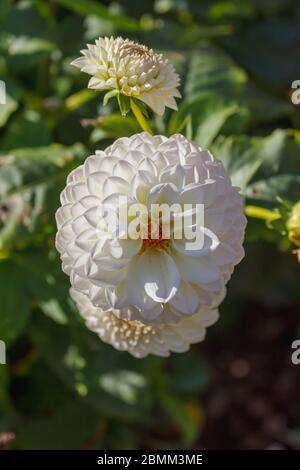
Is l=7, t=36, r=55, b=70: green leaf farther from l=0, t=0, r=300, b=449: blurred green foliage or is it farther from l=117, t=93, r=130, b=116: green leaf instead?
l=117, t=93, r=130, b=116: green leaf

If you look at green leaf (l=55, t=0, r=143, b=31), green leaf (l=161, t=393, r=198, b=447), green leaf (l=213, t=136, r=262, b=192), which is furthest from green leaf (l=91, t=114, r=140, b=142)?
green leaf (l=161, t=393, r=198, b=447)

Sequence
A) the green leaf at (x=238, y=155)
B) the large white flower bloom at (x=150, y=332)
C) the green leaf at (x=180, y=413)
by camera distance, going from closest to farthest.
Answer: the large white flower bloom at (x=150, y=332)
the green leaf at (x=238, y=155)
the green leaf at (x=180, y=413)

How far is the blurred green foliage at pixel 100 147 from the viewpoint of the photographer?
3.45 ft

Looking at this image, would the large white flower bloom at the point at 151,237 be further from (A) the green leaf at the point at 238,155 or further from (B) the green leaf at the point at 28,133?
(B) the green leaf at the point at 28,133

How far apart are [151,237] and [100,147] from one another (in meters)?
0.39

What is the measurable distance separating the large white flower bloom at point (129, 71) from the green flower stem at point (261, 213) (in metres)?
0.20

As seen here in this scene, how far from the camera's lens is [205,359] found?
5.75ft

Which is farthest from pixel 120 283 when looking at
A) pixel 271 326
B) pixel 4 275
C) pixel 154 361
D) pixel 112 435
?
pixel 271 326

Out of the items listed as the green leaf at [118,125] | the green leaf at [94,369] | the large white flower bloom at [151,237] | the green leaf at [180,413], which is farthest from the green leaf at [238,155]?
the green leaf at [180,413]

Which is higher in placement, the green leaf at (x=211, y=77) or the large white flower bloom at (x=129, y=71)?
the green leaf at (x=211, y=77)

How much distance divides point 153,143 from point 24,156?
340mm

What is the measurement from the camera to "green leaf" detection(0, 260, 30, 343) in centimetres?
105

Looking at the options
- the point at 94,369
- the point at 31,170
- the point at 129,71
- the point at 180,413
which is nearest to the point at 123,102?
the point at 129,71

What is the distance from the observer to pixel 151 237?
2.55 feet
